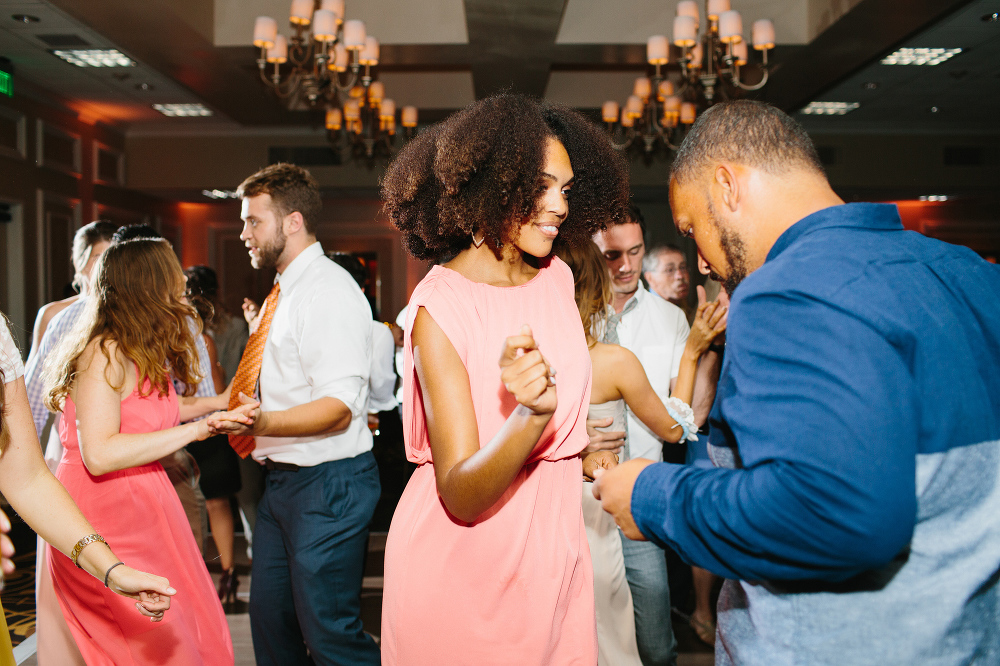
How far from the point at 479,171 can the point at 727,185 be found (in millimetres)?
467

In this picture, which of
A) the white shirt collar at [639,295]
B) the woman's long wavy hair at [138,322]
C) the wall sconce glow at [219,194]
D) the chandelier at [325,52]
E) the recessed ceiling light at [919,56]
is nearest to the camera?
the woman's long wavy hair at [138,322]

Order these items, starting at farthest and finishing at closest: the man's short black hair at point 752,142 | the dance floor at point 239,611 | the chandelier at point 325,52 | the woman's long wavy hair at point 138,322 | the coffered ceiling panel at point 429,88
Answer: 1. the coffered ceiling panel at point 429,88
2. the chandelier at point 325,52
3. the dance floor at point 239,611
4. the woman's long wavy hair at point 138,322
5. the man's short black hair at point 752,142

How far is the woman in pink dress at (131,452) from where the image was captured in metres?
1.84

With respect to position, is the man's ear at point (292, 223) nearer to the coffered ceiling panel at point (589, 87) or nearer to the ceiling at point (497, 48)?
the ceiling at point (497, 48)

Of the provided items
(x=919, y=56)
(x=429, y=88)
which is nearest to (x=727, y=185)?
(x=919, y=56)

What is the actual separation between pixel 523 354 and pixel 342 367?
146 centimetres

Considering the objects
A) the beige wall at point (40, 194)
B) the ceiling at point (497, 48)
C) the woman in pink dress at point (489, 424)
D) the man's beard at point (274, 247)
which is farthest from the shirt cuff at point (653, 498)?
the beige wall at point (40, 194)

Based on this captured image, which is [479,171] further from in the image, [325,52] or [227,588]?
[325,52]

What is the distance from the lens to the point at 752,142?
107 centimetres

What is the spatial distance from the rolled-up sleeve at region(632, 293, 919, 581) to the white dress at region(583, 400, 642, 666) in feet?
4.73

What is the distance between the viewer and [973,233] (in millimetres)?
11469

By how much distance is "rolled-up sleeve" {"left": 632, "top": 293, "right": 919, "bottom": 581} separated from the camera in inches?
29.9

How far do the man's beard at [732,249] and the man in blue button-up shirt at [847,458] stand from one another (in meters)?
0.03

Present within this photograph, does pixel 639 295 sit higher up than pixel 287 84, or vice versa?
pixel 287 84
